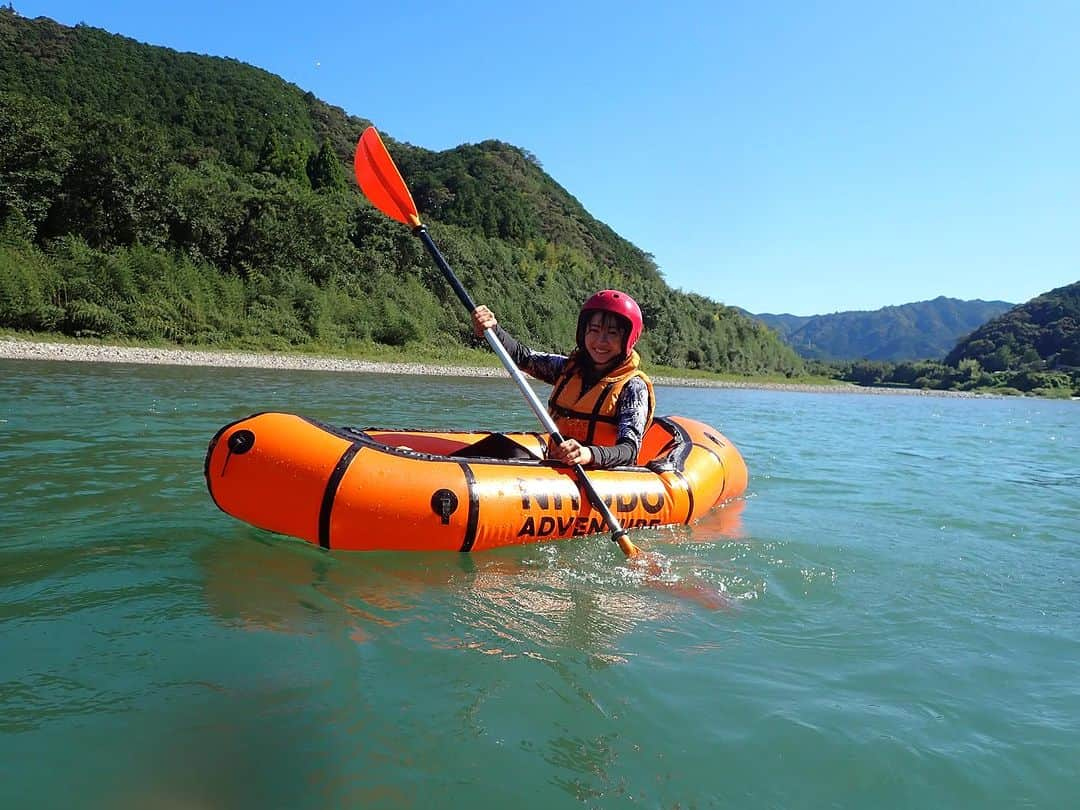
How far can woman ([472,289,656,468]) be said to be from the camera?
4.56 meters

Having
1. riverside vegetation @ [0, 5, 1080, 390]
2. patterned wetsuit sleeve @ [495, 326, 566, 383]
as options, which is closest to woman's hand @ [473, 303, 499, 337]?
patterned wetsuit sleeve @ [495, 326, 566, 383]

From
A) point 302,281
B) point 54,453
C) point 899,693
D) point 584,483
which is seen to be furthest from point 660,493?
point 302,281

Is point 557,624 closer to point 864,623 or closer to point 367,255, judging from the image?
point 864,623

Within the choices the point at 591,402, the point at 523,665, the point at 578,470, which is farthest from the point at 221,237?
the point at 523,665

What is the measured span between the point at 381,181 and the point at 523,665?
4.45 m

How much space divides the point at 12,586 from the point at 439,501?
5.99ft

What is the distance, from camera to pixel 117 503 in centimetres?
428

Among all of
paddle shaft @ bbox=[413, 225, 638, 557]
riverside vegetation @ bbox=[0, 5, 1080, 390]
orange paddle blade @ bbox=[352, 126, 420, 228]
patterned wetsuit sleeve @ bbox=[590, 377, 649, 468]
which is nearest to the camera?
paddle shaft @ bbox=[413, 225, 638, 557]

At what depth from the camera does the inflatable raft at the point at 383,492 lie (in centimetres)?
353

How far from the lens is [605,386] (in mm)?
4691

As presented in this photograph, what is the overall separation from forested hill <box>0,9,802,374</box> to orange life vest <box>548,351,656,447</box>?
16840mm

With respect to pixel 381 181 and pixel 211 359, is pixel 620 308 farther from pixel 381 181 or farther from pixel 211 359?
pixel 211 359

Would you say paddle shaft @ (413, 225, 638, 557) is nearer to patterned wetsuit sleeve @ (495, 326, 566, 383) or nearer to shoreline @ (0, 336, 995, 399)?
patterned wetsuit sleeve @ (495, 326, 566, 383)

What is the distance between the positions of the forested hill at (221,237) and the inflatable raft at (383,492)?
55.0 feet
